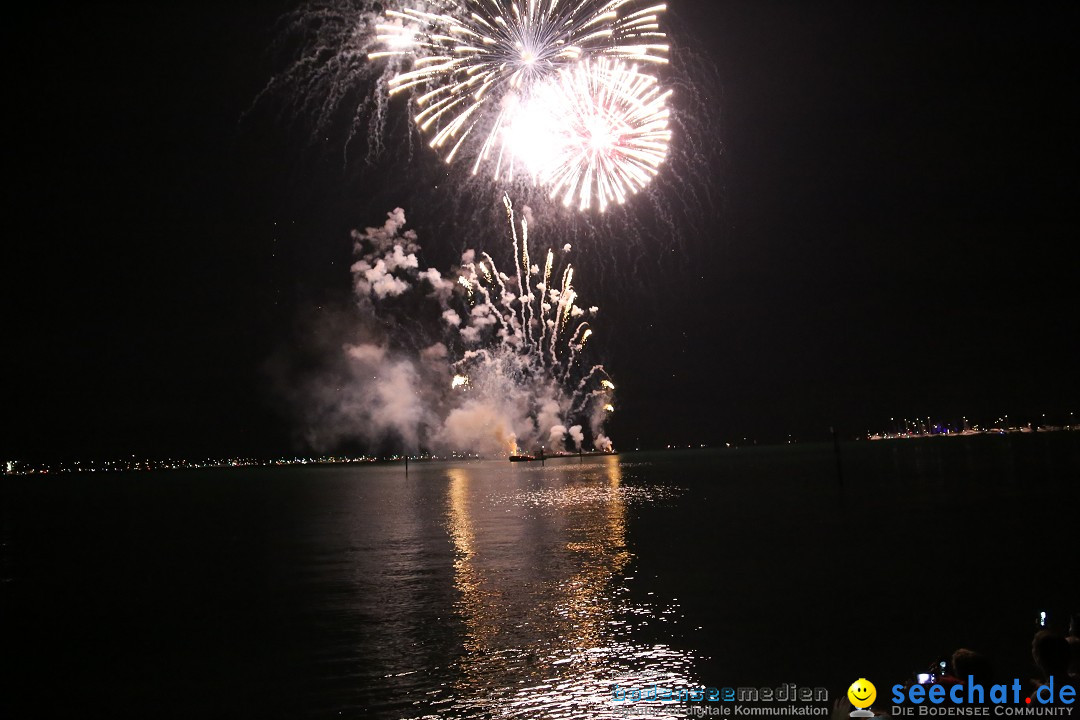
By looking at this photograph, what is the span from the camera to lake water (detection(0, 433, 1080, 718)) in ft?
40.0

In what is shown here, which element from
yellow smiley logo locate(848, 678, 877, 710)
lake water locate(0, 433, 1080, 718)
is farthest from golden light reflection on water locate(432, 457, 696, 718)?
yellow smiley logo locate(848, 678, 877, 710)

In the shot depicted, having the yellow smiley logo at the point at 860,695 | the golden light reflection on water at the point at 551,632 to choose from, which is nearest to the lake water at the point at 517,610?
the golden light reflection on water at the point at 551,632

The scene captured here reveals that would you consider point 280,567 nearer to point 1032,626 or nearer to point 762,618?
point 762,618

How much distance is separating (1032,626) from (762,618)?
518 centimetres

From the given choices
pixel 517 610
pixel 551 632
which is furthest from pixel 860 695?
pixel 517 610

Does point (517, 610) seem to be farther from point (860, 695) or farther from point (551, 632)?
point (860, 695)

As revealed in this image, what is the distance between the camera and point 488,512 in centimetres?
4603

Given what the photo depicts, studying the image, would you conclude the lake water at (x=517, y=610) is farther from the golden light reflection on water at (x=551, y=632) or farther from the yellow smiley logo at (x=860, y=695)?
the yellow smiley logo at (x=860, y=695)

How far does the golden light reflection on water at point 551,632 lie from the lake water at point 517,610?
64 millimetres

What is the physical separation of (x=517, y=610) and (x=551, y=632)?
238cm

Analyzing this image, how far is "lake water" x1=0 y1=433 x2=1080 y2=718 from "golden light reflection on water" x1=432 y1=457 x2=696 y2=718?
64 mm

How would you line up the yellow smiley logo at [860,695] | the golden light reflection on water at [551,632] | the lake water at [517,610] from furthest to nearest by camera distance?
the lake water at [517,610]
the golden light reflection on water at [551,632]
the yellow smiley logo at [860,695]

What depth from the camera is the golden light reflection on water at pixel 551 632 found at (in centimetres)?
1101

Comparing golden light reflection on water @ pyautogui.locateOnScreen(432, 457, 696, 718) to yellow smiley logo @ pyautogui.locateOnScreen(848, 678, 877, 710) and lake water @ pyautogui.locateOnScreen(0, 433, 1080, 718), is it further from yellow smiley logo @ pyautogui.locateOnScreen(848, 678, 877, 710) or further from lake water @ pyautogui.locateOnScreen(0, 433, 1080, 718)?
yellow smiley logo @ pyautogui.locateOnScreen(848, 678, 877, 710)
